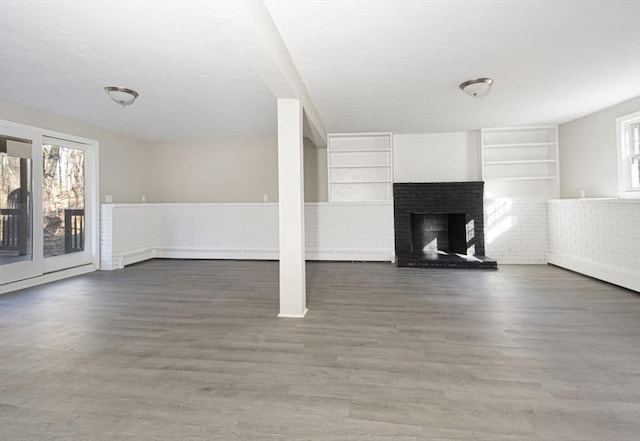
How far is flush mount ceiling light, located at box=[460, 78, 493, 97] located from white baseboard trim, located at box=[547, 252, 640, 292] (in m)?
2.87

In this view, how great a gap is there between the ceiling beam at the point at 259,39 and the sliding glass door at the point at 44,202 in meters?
3.92

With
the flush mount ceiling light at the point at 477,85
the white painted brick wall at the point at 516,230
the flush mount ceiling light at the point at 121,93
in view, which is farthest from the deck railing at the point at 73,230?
the white painted brick wall at the point at 516,230

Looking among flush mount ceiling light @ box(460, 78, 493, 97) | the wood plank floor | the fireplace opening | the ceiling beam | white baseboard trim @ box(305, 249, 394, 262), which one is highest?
flush mount ceiling light @ box(460, 78, 493, 97)

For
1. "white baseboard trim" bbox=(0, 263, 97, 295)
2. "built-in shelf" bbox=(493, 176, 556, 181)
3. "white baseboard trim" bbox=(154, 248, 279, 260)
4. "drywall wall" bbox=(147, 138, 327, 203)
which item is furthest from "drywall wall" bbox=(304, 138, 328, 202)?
"white baseboard trim" bbox=(0, 263, 97, 295)

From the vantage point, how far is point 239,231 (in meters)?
6.37

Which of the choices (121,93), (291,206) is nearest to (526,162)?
(291,206)

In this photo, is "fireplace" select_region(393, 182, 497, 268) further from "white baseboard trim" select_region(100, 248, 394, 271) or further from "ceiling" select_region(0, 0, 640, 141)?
"ceiling" select_region(0, 0, 640, 141)

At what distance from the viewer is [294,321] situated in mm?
2922

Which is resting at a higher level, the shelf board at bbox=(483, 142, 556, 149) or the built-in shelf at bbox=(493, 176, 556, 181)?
the shelf board at bbox=(483, 142, 556, 149)

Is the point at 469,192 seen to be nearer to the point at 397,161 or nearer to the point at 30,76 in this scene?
the point at 397,161

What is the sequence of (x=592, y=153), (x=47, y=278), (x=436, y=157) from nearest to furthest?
(x=47, y=278), (x=592, y=153), (x=436, y=157)

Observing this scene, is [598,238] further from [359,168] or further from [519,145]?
[359,168]

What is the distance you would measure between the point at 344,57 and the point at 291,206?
1430 millimetres

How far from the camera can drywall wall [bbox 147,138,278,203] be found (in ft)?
21.2
